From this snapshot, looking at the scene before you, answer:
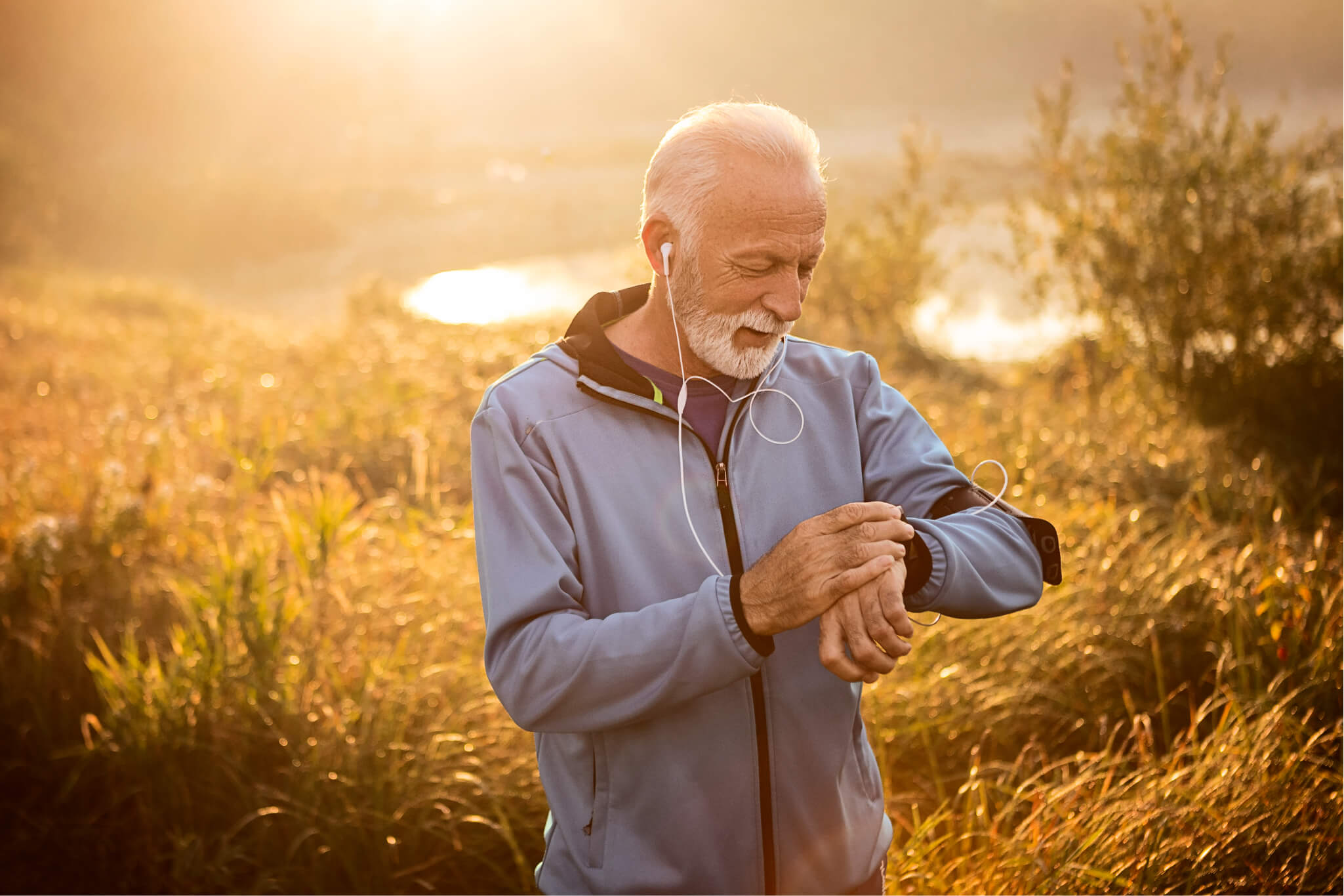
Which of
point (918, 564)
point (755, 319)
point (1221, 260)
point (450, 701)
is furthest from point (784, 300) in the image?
point (1221, 260)

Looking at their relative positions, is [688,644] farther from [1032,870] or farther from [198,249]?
[198,249]

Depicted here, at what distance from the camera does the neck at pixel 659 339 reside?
1.97 meters

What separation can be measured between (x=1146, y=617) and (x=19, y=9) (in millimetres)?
25658

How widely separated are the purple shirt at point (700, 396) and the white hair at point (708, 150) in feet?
0.91

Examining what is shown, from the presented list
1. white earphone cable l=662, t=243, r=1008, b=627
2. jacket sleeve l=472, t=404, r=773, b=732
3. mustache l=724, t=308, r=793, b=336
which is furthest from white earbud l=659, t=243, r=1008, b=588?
jacket sleeve l=472, t=404, r=773, b=732

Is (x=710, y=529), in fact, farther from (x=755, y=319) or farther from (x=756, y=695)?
(x=755, y=319)

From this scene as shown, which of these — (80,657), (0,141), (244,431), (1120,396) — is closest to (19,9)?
(0,141)

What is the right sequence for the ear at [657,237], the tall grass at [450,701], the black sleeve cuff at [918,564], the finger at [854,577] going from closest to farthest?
the finger at [854,577], the black sleeve cuff at [918,564], the ear at [657,237], the tall grass at [450,701]

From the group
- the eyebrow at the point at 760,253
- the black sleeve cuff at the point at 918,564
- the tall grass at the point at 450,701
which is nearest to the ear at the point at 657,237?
the eyebrow at the point at 760,253

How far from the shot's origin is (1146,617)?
3678 millimetres

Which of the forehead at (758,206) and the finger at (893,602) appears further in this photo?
the forehead at (758,206)

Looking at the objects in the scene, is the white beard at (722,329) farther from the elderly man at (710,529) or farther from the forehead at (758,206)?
the forehead at (758,206)

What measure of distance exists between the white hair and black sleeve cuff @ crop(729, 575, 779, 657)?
0.76 m

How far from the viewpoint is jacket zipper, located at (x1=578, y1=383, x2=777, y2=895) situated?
1783 millimetres
